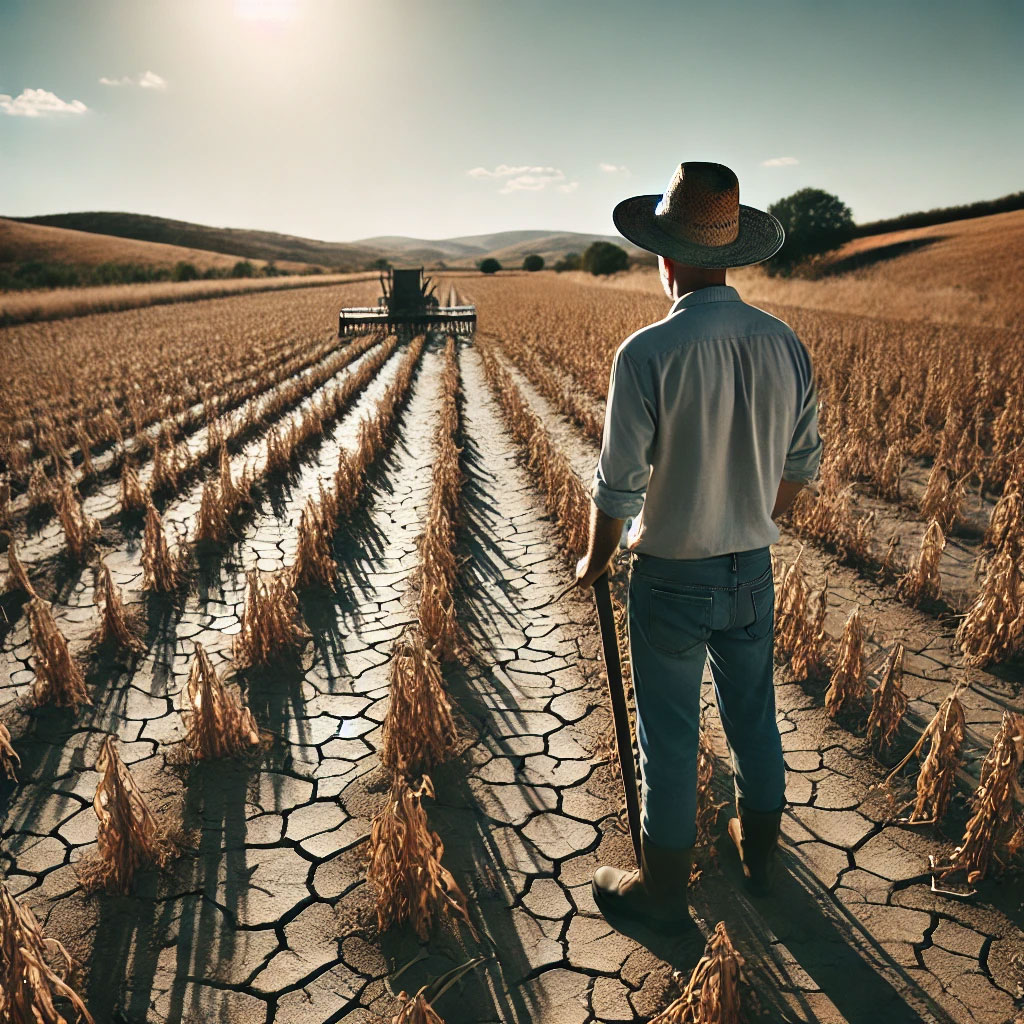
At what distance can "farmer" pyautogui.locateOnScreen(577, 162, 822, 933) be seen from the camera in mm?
1968

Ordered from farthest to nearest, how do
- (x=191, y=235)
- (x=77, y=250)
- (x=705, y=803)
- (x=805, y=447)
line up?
(x=191, y=235)
(x=77, y=250)
(x=705, y=803)
(x=805, y=447)

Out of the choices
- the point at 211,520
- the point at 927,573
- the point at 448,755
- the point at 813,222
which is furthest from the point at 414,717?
the point at 813,222

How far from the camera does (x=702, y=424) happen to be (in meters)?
2.00

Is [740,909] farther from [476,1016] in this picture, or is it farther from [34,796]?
[34,796]


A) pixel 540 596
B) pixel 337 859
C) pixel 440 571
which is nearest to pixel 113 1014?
pixel 337 859

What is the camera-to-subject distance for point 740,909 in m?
2.64

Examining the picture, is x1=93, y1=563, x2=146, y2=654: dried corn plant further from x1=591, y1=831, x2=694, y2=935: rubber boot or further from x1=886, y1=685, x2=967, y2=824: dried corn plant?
x1=886, y1=685, x2=967, y2=824: dried corn plant

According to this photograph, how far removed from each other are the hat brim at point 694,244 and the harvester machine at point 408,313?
19610 mm

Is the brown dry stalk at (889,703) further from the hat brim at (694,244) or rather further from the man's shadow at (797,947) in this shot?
the hat brim at (694,244)

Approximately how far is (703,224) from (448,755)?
9.08 ft

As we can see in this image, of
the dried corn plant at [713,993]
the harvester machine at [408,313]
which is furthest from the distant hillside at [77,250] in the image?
the dried corn plant at [713,993]

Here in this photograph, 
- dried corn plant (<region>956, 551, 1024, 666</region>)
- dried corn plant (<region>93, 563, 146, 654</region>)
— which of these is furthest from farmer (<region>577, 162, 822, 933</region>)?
dried corn plant (<region>93, 563, 146, 654</region>)

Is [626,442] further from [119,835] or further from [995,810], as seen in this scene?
[119,835]

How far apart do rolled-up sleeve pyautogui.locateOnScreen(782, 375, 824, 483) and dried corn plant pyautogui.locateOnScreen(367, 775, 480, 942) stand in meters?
1.75
